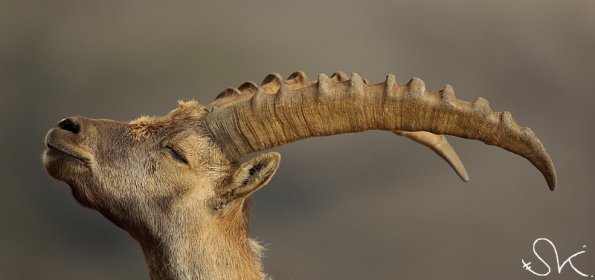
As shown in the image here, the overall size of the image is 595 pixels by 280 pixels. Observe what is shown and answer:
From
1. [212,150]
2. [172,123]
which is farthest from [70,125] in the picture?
[212,150]

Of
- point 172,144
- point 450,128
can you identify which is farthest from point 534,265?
point 172,144

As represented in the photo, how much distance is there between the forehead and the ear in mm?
448

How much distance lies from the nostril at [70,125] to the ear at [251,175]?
3.07 feet

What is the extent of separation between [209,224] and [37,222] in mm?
3747

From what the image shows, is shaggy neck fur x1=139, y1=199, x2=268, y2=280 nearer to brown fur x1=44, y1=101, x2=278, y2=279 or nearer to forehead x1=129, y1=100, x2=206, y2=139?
brown fur x1=44, y1=101, x2=278, y2=279

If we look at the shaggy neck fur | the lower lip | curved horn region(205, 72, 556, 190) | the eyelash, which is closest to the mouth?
the lower lip

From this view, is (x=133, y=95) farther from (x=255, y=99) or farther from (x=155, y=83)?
(x=255, y=99)

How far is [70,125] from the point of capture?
5238mm

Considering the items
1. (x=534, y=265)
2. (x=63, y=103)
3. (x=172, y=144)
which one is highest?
(x=63, y=103)

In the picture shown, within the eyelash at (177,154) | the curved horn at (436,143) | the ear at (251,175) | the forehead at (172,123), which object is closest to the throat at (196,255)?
the ear at (251,175)

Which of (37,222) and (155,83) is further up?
(155,83)

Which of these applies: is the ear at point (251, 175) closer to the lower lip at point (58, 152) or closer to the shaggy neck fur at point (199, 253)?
the shaggy neck fur at point (199, 253)

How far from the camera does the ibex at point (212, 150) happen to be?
16.9 feet

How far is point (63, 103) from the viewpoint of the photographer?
8.66 meters
